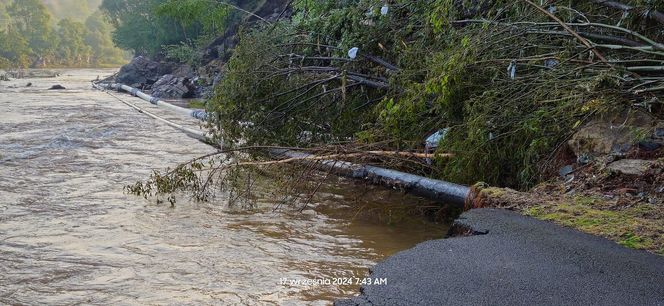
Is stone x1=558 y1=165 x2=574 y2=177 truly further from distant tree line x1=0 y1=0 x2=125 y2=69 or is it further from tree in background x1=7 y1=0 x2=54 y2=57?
tree in background x1=7 y1=0 x2=54 y2=57

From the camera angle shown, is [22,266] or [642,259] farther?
[22,266]

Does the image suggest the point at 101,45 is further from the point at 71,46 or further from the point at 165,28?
the point at 165,28

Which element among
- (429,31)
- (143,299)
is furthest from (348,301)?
(429,31)

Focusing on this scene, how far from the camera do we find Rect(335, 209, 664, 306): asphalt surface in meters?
2.89

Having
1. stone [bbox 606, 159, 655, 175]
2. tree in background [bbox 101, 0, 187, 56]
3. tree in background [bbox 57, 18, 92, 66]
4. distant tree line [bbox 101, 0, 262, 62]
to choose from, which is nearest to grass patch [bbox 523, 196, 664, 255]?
stone [bbox 606, 159, 655, 175]

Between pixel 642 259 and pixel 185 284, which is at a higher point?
pixel 642 259

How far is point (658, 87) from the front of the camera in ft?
15.1

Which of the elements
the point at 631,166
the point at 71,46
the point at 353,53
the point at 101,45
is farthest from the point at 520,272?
the point at 101,45

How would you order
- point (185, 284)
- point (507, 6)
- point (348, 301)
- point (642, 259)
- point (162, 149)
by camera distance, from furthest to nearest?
point (162, 149) < point (507, 6) < point (185, 284) < point (642, 259) < point (348, 301)

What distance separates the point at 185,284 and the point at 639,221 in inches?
112

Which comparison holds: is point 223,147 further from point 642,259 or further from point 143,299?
point 642,259

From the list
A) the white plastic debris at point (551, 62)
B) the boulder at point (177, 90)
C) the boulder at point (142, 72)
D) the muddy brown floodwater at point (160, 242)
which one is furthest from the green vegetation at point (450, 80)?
the boulder at point (142, 72)

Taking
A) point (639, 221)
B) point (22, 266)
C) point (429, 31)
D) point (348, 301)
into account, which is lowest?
point (22, 266)

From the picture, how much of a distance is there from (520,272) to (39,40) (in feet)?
307
